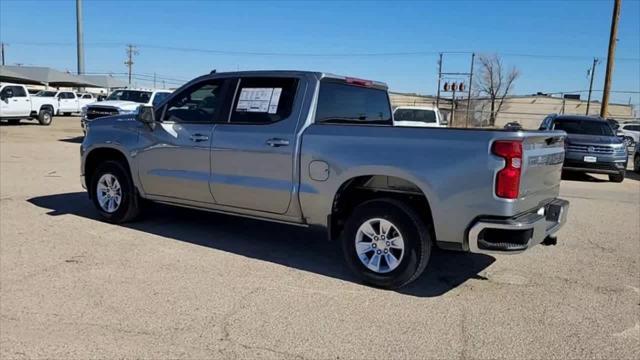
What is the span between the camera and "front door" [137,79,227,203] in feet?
19.9

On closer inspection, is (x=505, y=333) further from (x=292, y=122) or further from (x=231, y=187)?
(x=231, y=187)

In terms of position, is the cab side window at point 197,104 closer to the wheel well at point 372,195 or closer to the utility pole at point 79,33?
the wheel well at point 372,195

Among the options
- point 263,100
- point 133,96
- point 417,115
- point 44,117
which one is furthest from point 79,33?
point 263,100

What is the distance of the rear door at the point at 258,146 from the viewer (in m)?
5.42

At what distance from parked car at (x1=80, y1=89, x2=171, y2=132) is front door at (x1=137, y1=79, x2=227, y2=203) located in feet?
39.2

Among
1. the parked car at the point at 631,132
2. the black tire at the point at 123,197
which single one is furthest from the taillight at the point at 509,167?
the parked car at the point at 631,132

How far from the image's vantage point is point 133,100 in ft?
65.0

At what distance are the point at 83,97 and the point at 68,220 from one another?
133 feet

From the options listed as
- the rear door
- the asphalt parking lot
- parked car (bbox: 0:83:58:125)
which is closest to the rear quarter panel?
the rear door

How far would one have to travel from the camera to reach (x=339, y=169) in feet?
16.5

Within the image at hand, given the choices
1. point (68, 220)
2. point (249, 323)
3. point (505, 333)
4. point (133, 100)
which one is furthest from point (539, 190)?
point (133, 100)

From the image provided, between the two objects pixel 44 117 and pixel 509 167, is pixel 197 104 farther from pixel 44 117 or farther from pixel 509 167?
pixel 44 117

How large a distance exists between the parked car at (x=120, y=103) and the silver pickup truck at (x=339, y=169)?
12044 mm

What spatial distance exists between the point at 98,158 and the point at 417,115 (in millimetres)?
12326
